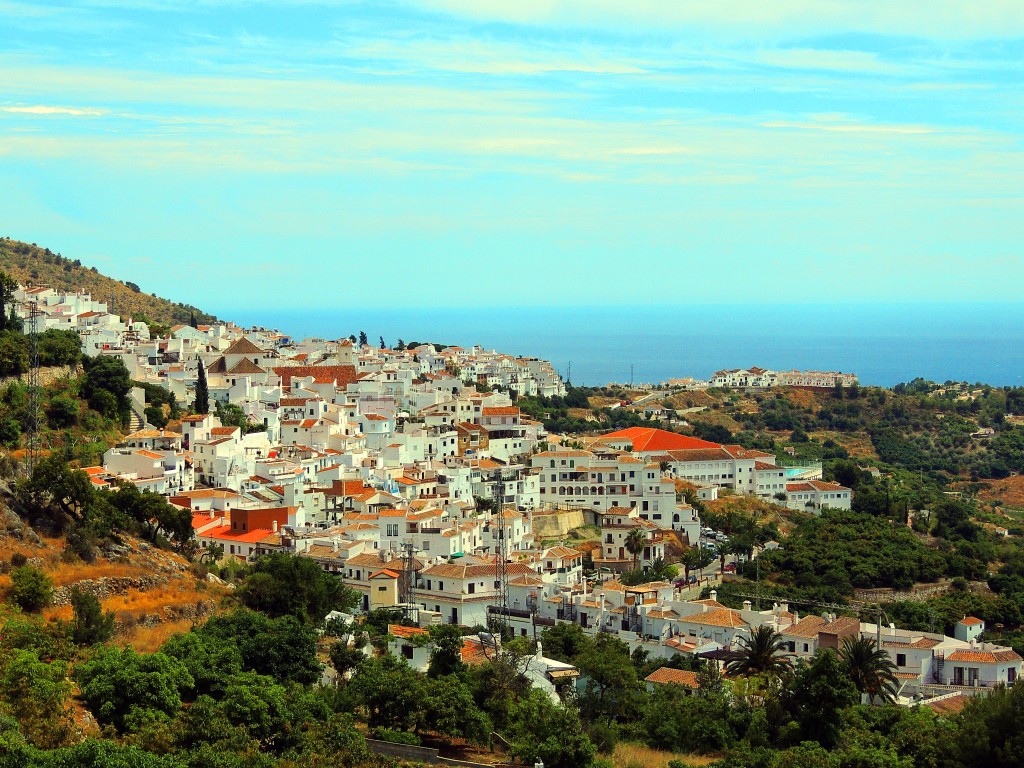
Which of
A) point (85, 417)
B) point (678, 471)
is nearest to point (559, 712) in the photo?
point (85, 417)

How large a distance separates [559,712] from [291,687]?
14.1ft

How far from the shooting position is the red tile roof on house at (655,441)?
4855 cm

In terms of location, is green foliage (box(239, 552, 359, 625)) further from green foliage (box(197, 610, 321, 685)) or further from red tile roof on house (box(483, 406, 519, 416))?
red tile roof on house (box(483, 406, 519, 416))

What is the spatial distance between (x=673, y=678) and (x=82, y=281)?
58938 mm

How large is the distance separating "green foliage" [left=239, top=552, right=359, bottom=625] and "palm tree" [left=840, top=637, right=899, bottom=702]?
34.1 ft

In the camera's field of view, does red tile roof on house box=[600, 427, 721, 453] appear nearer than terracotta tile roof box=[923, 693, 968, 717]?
No

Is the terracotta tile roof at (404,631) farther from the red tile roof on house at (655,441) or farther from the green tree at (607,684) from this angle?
the red tile roof on house at (655,441)

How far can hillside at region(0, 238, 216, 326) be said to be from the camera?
72750 mm

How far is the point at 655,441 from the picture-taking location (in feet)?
161

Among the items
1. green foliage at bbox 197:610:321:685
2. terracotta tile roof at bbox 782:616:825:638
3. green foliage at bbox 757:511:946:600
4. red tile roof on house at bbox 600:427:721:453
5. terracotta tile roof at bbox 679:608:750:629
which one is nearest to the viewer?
green foliage at bbox 197:610:321:685

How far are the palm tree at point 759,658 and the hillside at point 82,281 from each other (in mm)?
51137

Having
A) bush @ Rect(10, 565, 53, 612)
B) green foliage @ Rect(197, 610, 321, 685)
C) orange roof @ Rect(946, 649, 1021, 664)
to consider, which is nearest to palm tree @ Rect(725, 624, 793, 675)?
orange roof @ Rect(946, 649, 1021, 664)

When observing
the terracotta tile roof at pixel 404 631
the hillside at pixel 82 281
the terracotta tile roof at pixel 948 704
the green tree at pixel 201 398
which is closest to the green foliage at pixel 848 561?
the terracotta tile roof at pixel 948 704

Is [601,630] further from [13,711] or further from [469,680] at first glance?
[13,711]
